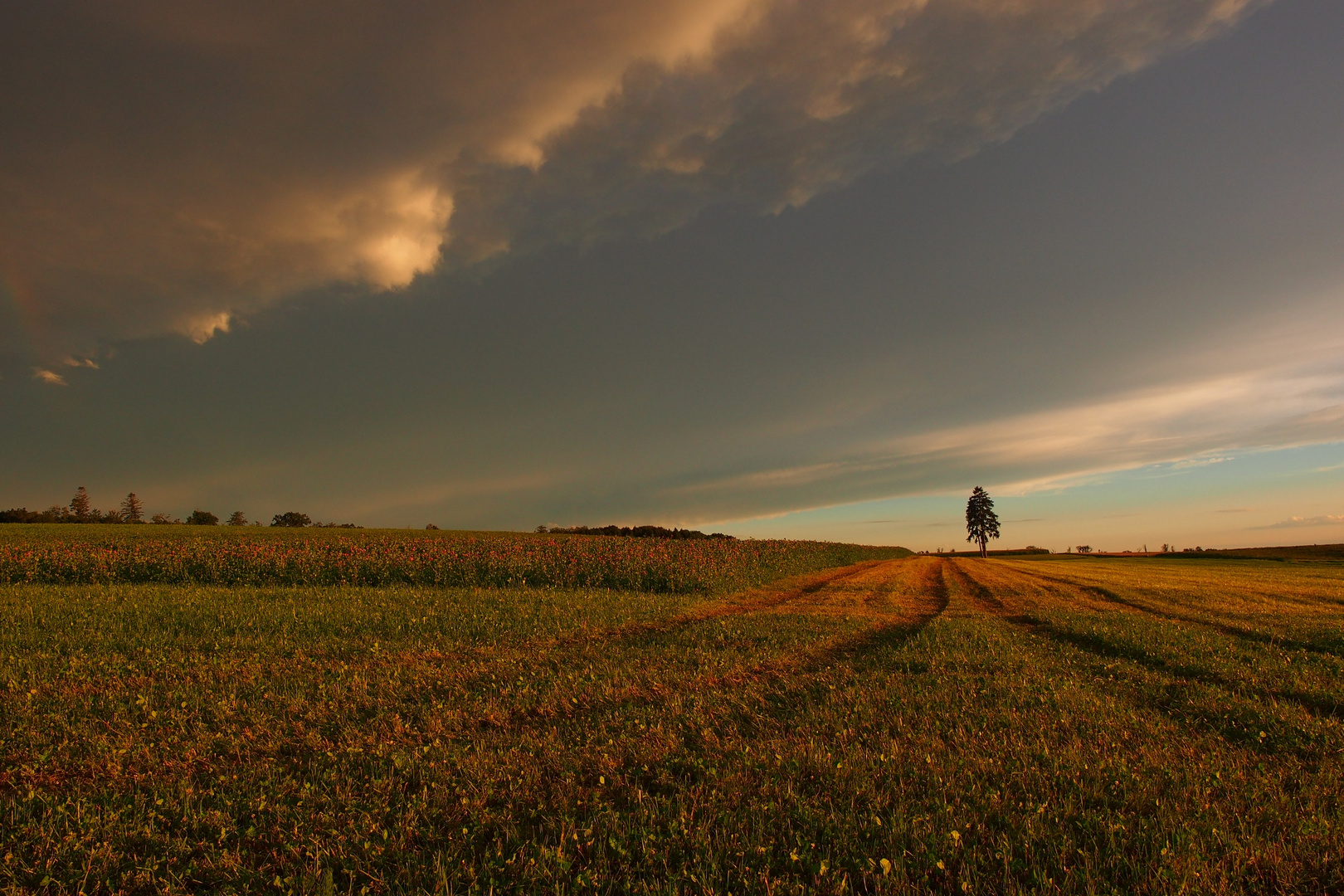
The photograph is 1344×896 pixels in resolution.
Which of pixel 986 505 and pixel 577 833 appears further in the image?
pixel 986 505

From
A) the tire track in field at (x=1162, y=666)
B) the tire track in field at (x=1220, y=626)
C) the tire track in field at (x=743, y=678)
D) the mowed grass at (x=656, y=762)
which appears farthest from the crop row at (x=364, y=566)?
the tire track in field at (x=1220, y=626)

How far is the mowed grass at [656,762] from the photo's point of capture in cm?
493

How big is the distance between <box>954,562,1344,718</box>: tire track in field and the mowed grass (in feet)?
0.30

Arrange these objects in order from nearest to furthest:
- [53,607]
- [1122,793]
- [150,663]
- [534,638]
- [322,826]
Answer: [322,826], [1122,793], [150,663], [534,638], [53,607]

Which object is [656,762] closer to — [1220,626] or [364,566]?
[1220,626]

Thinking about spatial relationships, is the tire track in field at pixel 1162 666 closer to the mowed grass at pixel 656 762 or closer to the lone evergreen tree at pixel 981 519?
the mowed grass at pixel 656 762

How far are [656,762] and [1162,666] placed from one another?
1196cm

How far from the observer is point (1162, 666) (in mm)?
12539

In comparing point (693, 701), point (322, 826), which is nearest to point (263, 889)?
point (322, 826)

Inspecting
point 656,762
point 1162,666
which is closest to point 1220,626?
point 1162,666

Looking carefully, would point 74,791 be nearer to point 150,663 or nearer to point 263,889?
point 263,889

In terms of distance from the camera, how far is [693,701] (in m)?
9.09

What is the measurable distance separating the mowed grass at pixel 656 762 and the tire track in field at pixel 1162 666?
0.30 feet

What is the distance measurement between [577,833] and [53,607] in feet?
67.7
